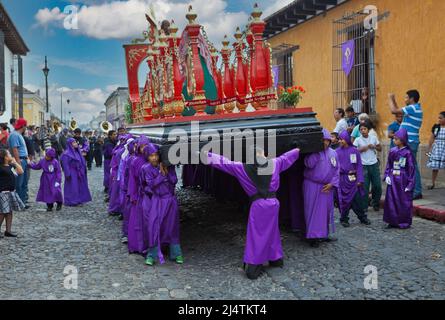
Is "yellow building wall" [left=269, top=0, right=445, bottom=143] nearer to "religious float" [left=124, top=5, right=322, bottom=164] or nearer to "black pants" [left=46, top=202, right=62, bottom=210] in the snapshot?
"religious float" [left=124, top=5, right=322, bottom=164]

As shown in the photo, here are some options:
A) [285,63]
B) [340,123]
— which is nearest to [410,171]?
[340,123]

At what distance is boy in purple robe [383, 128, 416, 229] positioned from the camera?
6.79m

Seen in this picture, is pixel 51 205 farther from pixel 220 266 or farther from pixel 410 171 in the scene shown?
pixel 410 171

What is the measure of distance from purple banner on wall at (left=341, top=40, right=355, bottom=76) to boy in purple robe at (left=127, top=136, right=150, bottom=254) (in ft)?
25.7

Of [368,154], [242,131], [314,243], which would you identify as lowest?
[314,243]

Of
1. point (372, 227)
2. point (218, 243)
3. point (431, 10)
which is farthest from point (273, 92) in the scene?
point (431, 10)

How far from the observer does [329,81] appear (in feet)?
45.6

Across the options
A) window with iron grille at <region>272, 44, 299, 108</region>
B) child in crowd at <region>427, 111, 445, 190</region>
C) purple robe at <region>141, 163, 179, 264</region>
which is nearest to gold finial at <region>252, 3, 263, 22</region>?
purple robe at <region>141, 163, 179, 264</region>

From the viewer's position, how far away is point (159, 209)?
218 inches

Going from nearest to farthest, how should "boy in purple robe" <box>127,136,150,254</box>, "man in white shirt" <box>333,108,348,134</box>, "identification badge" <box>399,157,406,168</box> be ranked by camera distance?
"boy in purple robe" <box>127,136,150,254</box> → "identification badge" <box>399,157,406,168</box> → "man in white shirt" <box>333,108,348,134</box>

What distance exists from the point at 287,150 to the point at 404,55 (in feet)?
21.7

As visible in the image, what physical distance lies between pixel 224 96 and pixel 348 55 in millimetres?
6566

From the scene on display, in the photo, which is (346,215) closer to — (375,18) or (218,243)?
(218,243)

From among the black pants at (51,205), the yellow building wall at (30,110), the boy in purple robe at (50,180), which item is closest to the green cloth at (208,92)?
the boy in purple robe at (50,180)
